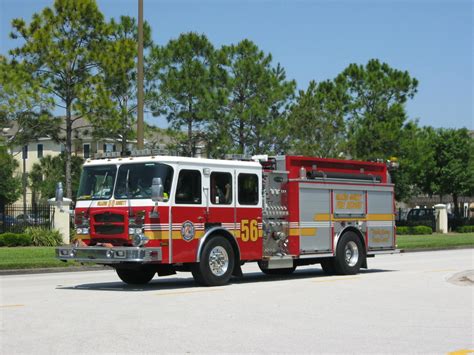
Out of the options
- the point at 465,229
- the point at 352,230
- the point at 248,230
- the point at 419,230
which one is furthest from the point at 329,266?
the point at 465,229

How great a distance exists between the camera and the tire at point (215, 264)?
1628 centimetres

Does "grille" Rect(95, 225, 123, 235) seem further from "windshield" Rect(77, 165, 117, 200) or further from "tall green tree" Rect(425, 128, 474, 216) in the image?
"tall green tree" Rect(425, 128, 474, 216)

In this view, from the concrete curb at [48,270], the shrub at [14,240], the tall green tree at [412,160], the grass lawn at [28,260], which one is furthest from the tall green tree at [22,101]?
the tall green tree at [412,160]

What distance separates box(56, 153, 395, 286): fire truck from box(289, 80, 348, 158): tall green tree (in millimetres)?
27799

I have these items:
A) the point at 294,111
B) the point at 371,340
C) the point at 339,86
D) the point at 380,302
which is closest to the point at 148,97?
the point at 294,111

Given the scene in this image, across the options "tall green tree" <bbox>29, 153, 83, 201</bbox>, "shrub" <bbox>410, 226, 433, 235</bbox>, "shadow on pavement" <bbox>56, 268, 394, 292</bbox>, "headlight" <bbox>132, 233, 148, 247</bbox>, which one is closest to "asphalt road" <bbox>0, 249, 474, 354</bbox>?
"shadow on pavement" <bbox>56, 268, 394, 292</bbox>

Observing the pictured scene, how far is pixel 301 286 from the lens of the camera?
54.8 feet

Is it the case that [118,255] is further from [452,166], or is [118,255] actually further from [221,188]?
[452,166]

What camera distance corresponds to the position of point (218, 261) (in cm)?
1667

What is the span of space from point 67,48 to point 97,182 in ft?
82.3

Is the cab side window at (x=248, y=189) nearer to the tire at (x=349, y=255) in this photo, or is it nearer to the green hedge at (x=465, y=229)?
the tire at (x=349, y=255)

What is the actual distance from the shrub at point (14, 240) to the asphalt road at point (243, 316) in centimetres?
1486

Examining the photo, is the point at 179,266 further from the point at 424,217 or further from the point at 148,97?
the point at 424,217

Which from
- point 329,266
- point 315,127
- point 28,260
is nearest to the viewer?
point 329,266
